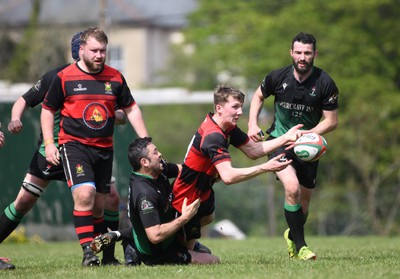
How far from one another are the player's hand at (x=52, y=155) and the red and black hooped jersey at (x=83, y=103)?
0.46 feet

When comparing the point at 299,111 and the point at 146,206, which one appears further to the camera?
the point at 299,111

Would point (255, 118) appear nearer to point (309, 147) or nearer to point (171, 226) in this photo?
point (309, 147)

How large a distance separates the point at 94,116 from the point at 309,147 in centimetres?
217

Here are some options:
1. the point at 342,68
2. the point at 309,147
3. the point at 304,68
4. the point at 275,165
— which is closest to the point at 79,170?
the point at 275,165

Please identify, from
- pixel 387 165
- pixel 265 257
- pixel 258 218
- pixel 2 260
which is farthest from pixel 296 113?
pixel 387 165

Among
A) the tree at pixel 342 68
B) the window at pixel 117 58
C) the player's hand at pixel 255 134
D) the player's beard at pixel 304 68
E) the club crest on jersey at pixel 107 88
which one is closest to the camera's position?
the club crest on jersey at pixel 107 88

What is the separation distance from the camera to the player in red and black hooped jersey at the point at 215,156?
7.89 m

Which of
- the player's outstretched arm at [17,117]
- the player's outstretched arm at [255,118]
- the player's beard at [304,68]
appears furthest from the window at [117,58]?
the player's beard at [304,68]

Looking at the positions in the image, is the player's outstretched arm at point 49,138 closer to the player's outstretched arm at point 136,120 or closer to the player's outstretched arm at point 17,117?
the player's outstretched arm at point 17,117

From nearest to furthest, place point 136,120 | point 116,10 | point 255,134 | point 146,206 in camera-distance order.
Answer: point 146,206 < point 136,120 < point 255,134 < point 116,10

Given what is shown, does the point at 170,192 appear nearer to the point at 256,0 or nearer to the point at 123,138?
the point at 123,138

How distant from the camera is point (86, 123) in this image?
8625 mm

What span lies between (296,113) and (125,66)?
47031 millimetres

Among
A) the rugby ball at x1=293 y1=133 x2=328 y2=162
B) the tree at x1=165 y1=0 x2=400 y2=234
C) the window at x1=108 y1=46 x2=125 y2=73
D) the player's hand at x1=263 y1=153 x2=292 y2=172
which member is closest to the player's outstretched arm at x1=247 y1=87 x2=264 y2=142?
the rugby ball at x1=293 y1=133 x2=328 y2=162
